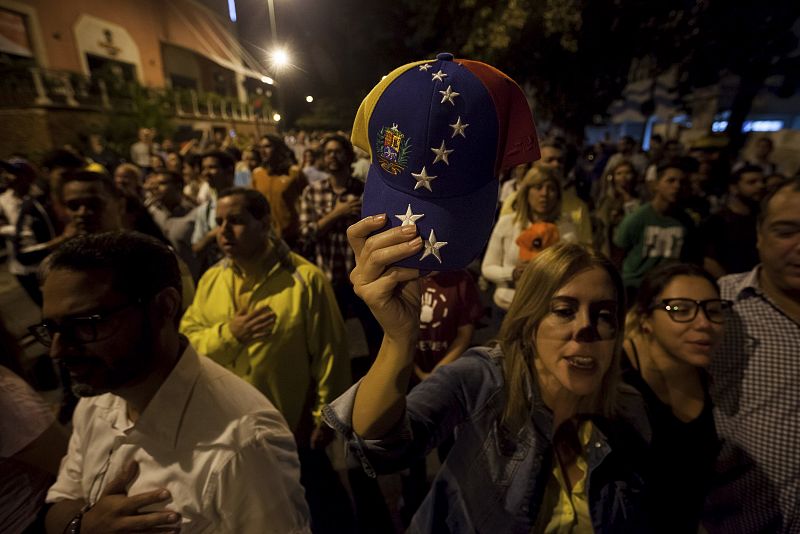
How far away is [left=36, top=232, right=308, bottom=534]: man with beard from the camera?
1367mm

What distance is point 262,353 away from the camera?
2.34 m

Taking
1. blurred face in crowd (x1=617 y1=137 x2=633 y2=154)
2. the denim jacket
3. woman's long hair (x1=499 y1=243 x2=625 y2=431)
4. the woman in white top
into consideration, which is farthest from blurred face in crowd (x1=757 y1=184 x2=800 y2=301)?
blurred face in crowd (x1=617 y1=137 x2=633 y2=154)

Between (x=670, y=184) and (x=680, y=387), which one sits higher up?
(x=670, y=184)

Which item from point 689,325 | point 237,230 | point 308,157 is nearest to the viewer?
point 689,325

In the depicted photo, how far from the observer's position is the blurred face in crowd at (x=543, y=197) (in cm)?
365

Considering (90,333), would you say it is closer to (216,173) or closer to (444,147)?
(444,147)

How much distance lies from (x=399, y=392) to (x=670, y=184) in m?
4.03

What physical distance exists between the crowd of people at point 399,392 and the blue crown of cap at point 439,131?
184 millimetres

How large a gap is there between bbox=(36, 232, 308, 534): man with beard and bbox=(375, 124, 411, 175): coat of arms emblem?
1.09m

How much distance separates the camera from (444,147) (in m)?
1.05

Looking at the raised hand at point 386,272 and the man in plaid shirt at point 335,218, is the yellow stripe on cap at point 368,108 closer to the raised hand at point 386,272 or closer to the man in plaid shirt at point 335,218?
the raised hand at point 386,272

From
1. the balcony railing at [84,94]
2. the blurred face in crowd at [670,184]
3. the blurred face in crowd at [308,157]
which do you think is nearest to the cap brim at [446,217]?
the blurred face in crowd at [670,184]

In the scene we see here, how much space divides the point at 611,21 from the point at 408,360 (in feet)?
49.7

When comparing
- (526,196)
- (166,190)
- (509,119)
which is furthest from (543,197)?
(166,190)
